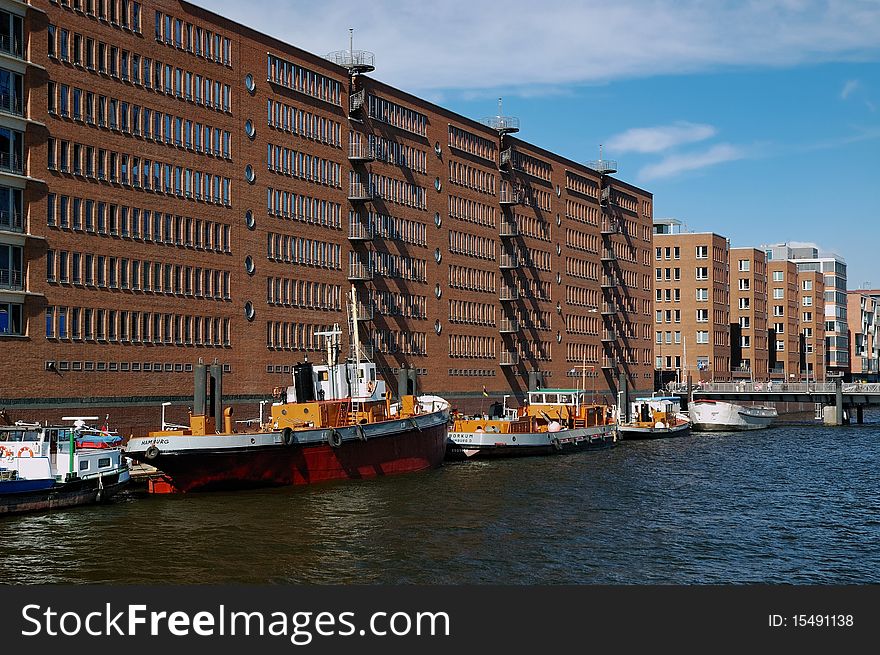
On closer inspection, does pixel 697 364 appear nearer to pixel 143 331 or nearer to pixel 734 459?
pixel 734 459

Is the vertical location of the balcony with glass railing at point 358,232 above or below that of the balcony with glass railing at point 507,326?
above

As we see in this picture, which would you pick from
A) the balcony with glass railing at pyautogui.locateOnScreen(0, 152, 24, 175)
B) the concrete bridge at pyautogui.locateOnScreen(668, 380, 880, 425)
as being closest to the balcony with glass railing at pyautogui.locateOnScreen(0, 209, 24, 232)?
the balcony with glass railing at pyautogui.locateOnScreen(0, 152, 24, 175)

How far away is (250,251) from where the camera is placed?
97.9 m

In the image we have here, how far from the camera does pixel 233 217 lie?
96.1 m

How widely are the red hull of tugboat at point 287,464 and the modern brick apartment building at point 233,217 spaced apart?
21366 millimetres

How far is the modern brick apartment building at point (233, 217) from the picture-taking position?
259 ft

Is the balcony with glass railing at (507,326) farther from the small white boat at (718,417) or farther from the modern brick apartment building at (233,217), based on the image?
the small white boat at (718,417)

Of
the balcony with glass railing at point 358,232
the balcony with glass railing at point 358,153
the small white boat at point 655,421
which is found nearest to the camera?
the balcony with glass railing at point 358,153

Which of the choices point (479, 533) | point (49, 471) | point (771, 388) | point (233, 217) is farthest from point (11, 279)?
point (771, 388)

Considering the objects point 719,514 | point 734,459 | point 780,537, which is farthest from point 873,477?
point 780,537

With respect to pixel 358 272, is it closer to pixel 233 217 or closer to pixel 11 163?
pixel 233 217

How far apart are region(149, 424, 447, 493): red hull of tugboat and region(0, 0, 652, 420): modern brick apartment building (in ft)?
70.1

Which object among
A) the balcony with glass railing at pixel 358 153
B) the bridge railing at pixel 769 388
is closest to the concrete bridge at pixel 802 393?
the bridge railing at pixel 769 388

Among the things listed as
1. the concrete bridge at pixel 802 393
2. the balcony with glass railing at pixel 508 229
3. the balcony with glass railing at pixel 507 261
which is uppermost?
the balcony with glass railing at pixel 508 229
